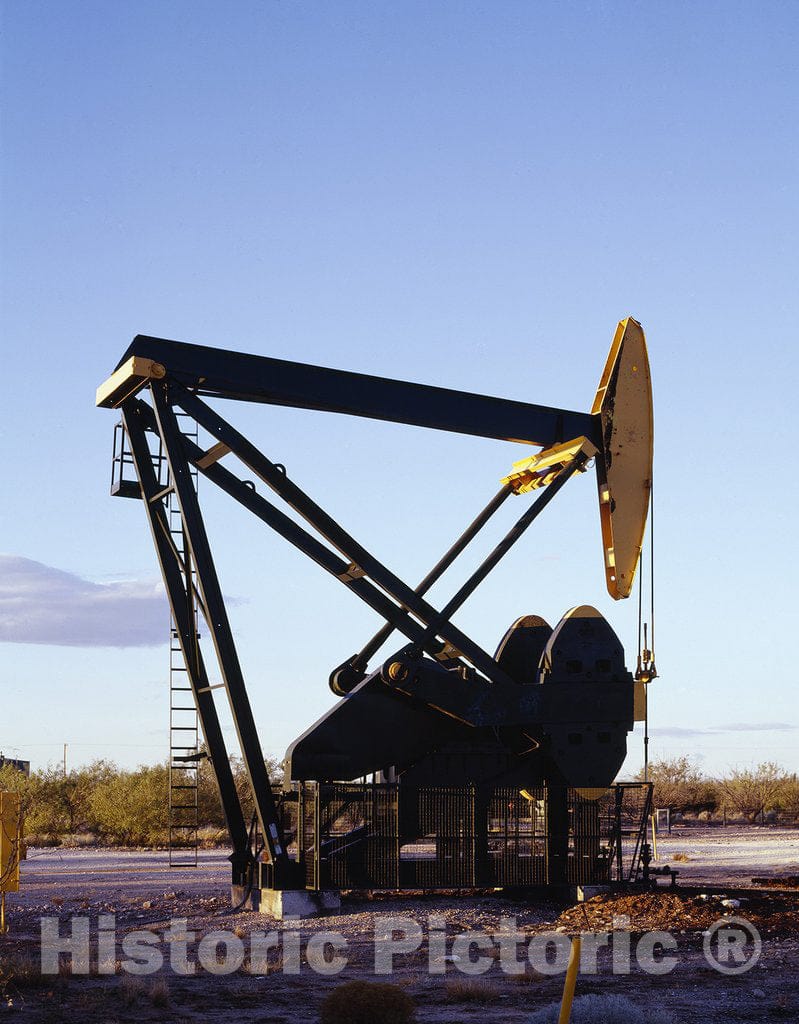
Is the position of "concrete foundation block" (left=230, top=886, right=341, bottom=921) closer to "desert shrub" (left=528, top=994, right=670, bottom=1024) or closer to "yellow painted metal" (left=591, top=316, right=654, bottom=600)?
"yellow painted metal" (left=591, top=316, right=654, bottom=600)

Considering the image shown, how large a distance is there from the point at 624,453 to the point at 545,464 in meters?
0.96

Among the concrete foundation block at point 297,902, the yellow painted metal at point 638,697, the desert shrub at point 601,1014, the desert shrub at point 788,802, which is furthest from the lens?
the desert shrub at point 788,802

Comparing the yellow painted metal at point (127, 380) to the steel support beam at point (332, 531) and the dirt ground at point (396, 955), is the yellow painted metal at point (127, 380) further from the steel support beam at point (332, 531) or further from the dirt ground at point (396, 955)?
the dirt ground at point (396, 955)

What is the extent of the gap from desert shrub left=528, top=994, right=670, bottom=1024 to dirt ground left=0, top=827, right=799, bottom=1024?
0.87 m

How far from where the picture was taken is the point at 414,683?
587 inches

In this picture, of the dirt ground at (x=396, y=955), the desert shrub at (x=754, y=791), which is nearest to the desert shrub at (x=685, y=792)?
the desert shrub at (x=754, y=791)

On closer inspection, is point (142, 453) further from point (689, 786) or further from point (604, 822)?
point (689, 786)

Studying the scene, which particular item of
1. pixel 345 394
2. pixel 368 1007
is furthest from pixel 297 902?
pixel 368 1007

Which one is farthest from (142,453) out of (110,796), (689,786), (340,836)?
(689,786)

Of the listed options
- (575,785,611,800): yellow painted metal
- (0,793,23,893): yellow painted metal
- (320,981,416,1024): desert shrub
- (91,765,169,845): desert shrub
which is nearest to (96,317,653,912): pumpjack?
(575,785,611,800): yellow painted metal

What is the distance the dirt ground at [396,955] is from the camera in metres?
9.10

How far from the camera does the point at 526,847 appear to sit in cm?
1547

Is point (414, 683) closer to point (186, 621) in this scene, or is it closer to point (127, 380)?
point (186, 621)

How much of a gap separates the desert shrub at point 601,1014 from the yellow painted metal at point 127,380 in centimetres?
838
